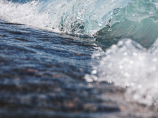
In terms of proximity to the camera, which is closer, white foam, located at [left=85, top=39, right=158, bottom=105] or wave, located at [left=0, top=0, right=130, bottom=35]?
white foam, located at [left=85, top=39, right=158, bottom=105]

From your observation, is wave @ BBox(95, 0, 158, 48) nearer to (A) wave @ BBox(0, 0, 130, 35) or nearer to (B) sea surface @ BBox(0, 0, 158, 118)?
(A) wave @ BBox(0, 0, 130, 35)

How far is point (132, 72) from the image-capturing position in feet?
8.80

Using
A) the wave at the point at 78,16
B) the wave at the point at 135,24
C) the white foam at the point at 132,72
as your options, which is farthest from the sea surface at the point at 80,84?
the wave at the point at 78,16

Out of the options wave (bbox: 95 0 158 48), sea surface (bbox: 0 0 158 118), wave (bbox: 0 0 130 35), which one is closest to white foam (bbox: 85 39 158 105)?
sea surface (bbox: 0 0 158 118)

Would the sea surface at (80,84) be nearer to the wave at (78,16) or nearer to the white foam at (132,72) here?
the white foam at (132,72)

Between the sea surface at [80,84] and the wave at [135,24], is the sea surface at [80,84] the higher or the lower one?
the lower one

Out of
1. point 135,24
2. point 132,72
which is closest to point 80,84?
point 132,72

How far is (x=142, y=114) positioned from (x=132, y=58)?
1026mm

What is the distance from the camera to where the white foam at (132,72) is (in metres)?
2.39

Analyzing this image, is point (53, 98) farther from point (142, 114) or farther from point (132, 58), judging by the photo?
→ point (132, 58)

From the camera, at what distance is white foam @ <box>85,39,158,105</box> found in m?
2.39

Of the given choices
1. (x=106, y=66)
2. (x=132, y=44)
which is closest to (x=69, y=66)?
(x=106, y=66)

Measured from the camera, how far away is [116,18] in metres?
7.29

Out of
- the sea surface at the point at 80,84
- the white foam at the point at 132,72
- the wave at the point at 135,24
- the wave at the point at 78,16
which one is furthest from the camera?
the wave at the point at 78,16
